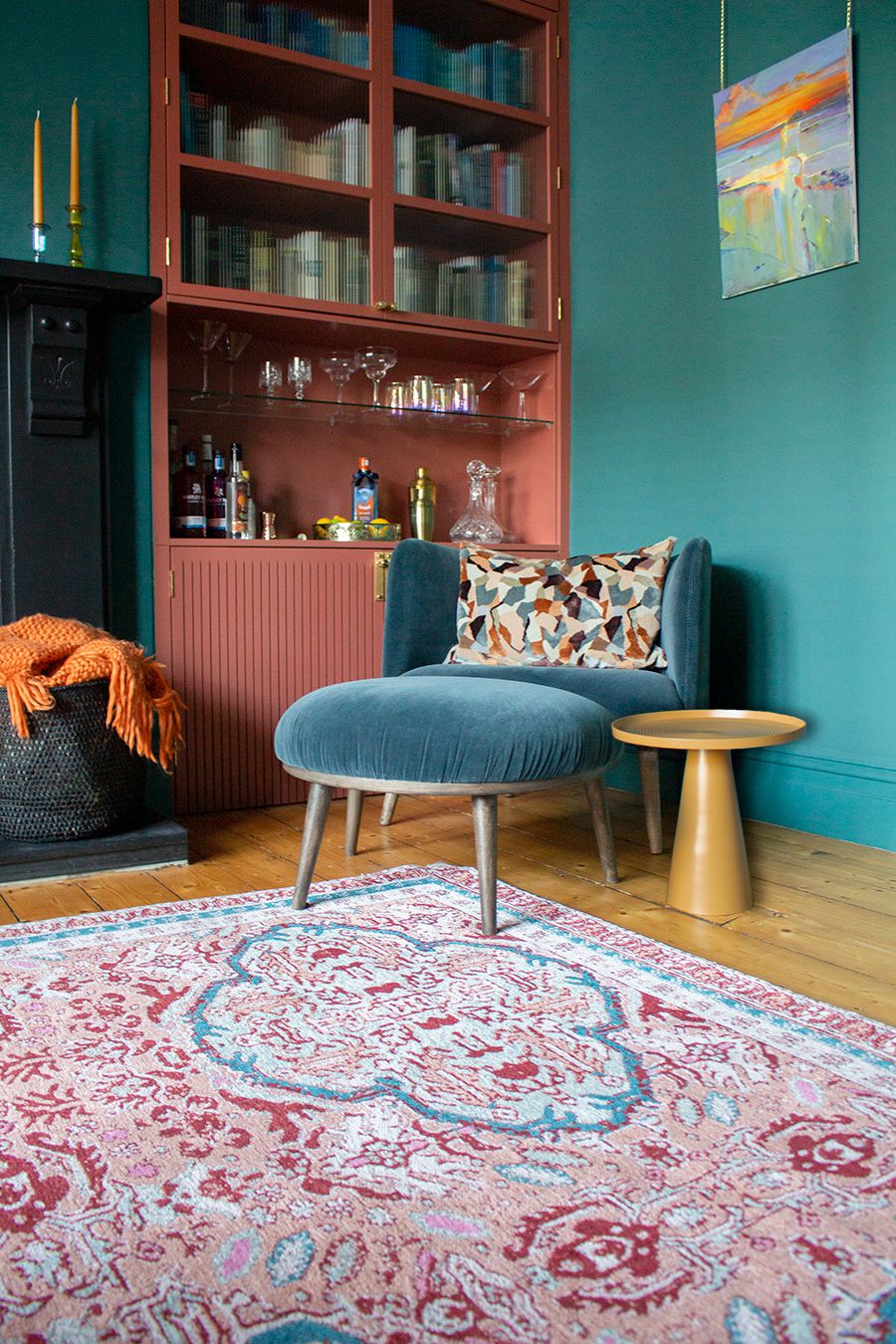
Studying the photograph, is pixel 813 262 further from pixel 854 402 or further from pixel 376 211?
pixel 376 211

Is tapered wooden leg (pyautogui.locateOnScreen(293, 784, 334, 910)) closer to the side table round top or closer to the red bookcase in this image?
the side table round top

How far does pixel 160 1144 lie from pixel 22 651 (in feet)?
4.64

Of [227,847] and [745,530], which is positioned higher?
[745,530]

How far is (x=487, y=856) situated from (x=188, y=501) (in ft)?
5.46

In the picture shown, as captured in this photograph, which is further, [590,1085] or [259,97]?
[259,97]

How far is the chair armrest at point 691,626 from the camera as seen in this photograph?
104 inches

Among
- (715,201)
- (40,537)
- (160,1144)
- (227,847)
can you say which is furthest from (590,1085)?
(715,201)

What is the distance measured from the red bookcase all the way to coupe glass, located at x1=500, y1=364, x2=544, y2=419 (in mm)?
19

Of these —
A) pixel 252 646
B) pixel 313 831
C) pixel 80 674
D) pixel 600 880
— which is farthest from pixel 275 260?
pixel 600 880

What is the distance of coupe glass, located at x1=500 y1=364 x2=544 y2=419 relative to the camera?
369 centimetres

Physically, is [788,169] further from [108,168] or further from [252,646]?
[252,646]

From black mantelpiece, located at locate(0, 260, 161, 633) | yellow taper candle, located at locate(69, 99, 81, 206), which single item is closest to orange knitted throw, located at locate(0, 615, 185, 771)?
black mantelpiece, located at locate(0, 260, 161, 633)

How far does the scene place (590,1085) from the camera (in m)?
1.33

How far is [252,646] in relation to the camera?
124 inches
